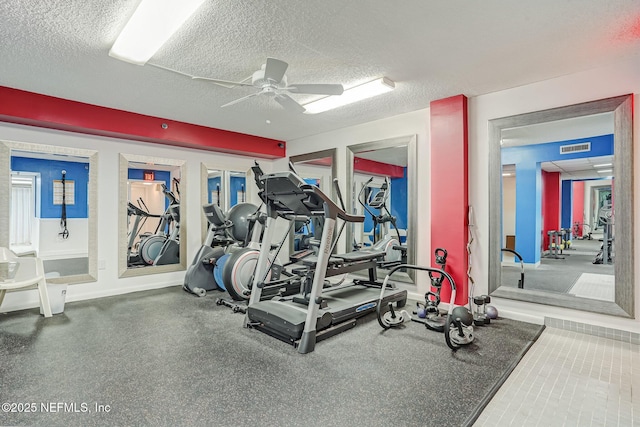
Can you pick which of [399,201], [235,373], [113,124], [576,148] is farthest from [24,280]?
[576,148]

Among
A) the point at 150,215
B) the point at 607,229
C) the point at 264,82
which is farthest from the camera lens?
the point at 150,215

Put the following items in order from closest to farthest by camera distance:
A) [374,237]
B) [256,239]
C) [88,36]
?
[88,36], [256,239], [374,237]

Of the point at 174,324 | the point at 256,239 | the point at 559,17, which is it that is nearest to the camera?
the point at 559,17

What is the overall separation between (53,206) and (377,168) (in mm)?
4622

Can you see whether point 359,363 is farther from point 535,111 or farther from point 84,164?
point 84,164

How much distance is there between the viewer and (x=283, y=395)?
2115 millimetres

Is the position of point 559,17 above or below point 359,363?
above

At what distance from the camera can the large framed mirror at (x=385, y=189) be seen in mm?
4500

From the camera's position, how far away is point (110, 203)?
4676 millimetres

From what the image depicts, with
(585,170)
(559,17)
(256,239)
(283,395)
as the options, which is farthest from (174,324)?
(585,170)

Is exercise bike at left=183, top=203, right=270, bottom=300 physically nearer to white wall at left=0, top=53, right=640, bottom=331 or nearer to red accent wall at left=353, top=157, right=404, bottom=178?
white wall at left=0, top=53, right=640, bottom=331

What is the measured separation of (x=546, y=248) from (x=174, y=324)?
20.4 feet

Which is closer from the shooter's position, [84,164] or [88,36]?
[88,36]

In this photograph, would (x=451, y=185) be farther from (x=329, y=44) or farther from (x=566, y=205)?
(x=566, y=205)
